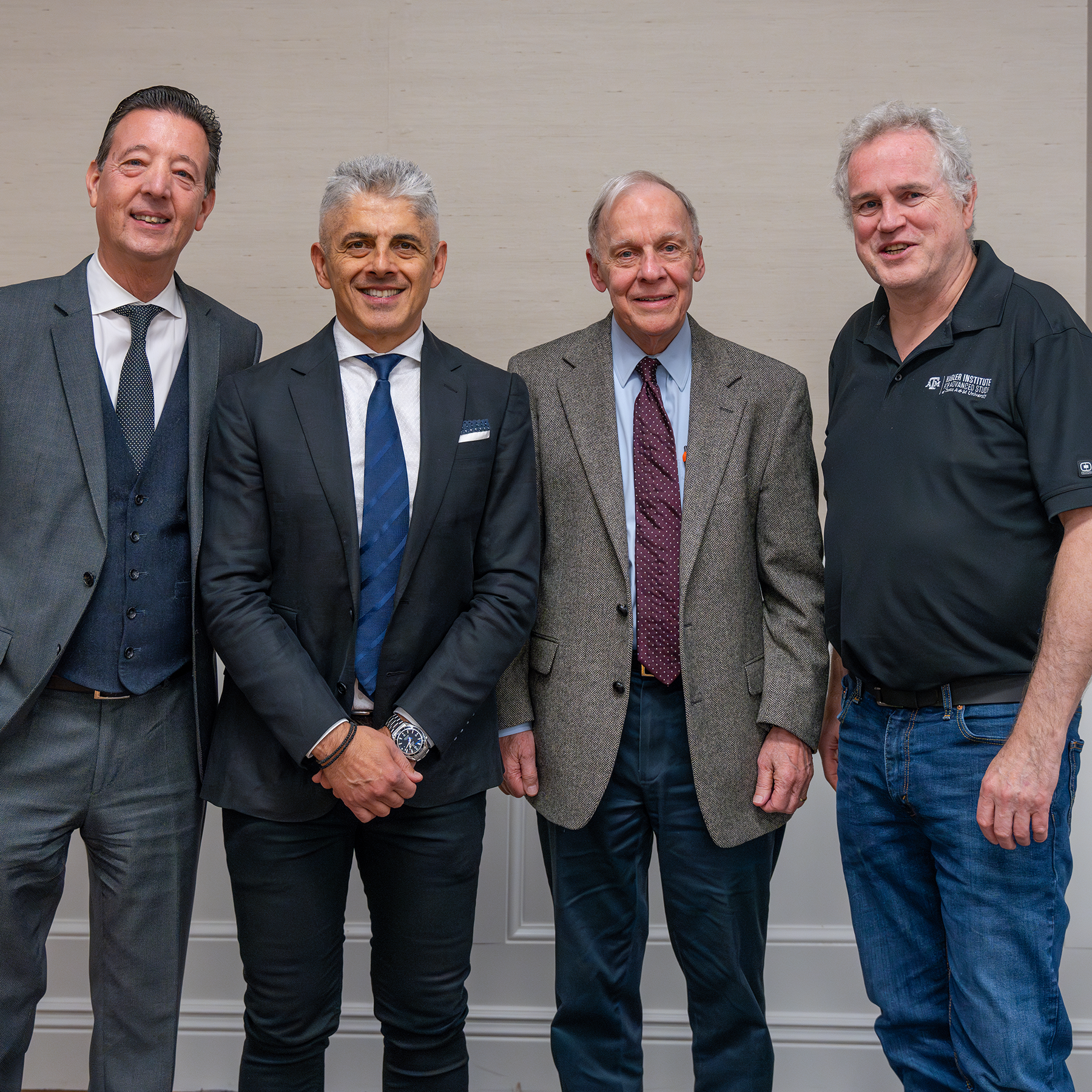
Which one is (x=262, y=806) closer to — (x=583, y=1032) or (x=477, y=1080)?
(x=583, y=1032)

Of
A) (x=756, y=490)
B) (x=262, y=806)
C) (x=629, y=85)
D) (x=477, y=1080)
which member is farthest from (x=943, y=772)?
(x=629, y=85)

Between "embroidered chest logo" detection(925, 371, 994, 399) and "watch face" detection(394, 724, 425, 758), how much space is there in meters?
1.00

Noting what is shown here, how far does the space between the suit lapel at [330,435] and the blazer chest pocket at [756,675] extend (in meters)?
0.72

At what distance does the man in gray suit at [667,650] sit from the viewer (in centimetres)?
185

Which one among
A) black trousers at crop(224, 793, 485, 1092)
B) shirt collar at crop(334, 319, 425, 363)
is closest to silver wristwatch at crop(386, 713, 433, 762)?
black trousers at crop(224, 793, 485, 1092)

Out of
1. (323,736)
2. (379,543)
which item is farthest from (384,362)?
(323,736)

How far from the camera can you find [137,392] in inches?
68.4

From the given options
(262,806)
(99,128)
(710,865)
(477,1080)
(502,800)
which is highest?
(99,128)

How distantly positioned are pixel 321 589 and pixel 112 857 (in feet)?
1.91

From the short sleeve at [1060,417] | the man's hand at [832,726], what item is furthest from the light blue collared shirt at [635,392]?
the short sleeve at [1060,417]

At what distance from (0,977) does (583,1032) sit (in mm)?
1024

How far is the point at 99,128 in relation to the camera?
104 inches

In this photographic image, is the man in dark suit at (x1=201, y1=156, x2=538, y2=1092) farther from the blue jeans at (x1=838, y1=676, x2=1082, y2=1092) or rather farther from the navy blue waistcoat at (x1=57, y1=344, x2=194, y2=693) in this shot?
the blue jeans at (x1=838, y1=676, x2=1082, y2=1092)

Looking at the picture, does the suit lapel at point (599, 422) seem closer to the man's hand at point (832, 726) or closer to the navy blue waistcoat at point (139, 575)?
the man's hand at point (832, 726)
